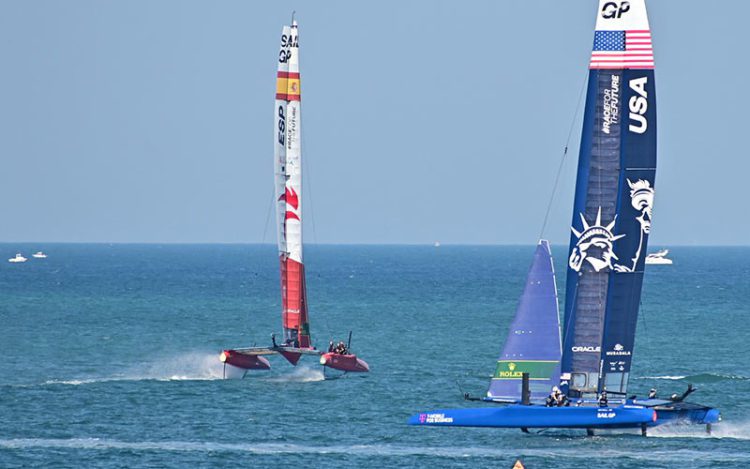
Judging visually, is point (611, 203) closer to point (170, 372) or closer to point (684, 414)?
point (684, 414)

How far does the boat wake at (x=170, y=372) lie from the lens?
74.6 m

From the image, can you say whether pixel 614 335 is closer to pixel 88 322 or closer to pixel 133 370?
pixel 133 370

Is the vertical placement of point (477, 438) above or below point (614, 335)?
below

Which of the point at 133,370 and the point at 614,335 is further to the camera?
the point at 133,370

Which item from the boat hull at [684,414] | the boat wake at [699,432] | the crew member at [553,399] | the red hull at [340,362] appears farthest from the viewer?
the red hull at [340,362]

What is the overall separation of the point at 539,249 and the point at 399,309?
85.8 meters

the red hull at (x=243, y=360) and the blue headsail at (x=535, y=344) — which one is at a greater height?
the blue headsail at (x=535, y=344)

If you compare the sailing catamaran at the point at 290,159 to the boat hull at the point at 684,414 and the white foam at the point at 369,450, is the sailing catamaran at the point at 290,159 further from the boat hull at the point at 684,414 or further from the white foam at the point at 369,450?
the boat hull at the point at 684,414

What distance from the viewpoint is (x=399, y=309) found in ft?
458

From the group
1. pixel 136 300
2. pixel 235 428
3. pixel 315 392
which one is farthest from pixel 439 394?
pixel 136 300

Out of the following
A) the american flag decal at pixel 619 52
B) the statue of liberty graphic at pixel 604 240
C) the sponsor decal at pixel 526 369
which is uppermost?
the american flag decal at pixel 619 52

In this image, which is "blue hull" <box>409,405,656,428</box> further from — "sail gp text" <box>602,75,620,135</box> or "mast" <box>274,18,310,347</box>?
"mast" <box>274,18,310,347</box>

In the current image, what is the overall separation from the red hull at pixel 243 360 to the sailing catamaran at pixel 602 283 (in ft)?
71.2

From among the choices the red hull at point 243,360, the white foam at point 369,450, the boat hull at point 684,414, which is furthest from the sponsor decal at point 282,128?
the boat hull at point 684,414
